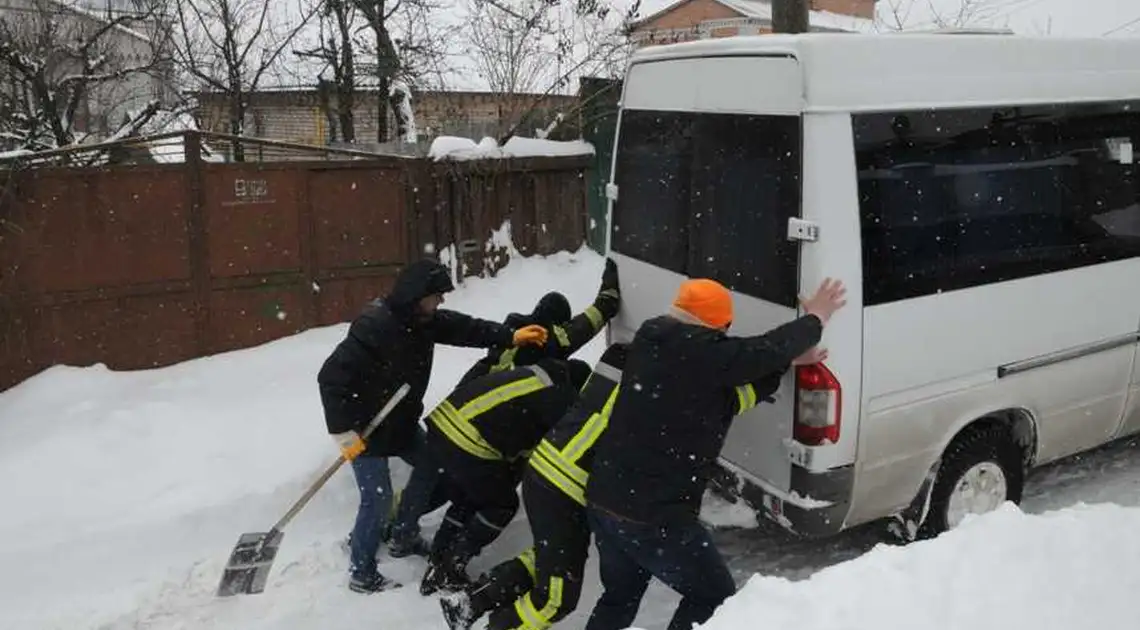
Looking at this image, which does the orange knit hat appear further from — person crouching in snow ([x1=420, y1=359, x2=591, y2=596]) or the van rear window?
person crouching in snow ([x1=420, y1=359, x2=591, y2=596])

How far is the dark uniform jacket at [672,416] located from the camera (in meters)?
3.39

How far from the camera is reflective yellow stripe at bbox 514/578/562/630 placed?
12.4 ft

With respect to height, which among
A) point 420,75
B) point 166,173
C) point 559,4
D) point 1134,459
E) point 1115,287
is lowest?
point 1134,459

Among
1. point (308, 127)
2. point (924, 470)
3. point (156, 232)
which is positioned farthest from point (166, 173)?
point (308, 127)

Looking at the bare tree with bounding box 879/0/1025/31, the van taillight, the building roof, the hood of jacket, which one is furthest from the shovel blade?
the building roof

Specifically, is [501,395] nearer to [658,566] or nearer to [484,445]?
[484,445]

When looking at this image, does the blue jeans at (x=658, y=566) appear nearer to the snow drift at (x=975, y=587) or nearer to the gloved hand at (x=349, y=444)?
the snow drift at (x=975, y=587)

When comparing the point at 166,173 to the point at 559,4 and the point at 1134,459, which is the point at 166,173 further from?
the point at 1134,459

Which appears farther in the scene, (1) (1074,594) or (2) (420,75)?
(2) (420,75)

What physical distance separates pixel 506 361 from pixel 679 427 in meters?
1.66

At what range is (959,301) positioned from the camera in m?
3.97

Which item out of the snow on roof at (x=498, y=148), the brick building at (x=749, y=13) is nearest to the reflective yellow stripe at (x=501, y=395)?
the snow on roof at (x=498, y=148)

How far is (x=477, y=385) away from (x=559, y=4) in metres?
7.58

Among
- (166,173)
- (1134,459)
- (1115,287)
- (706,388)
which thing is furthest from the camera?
(166,173)
